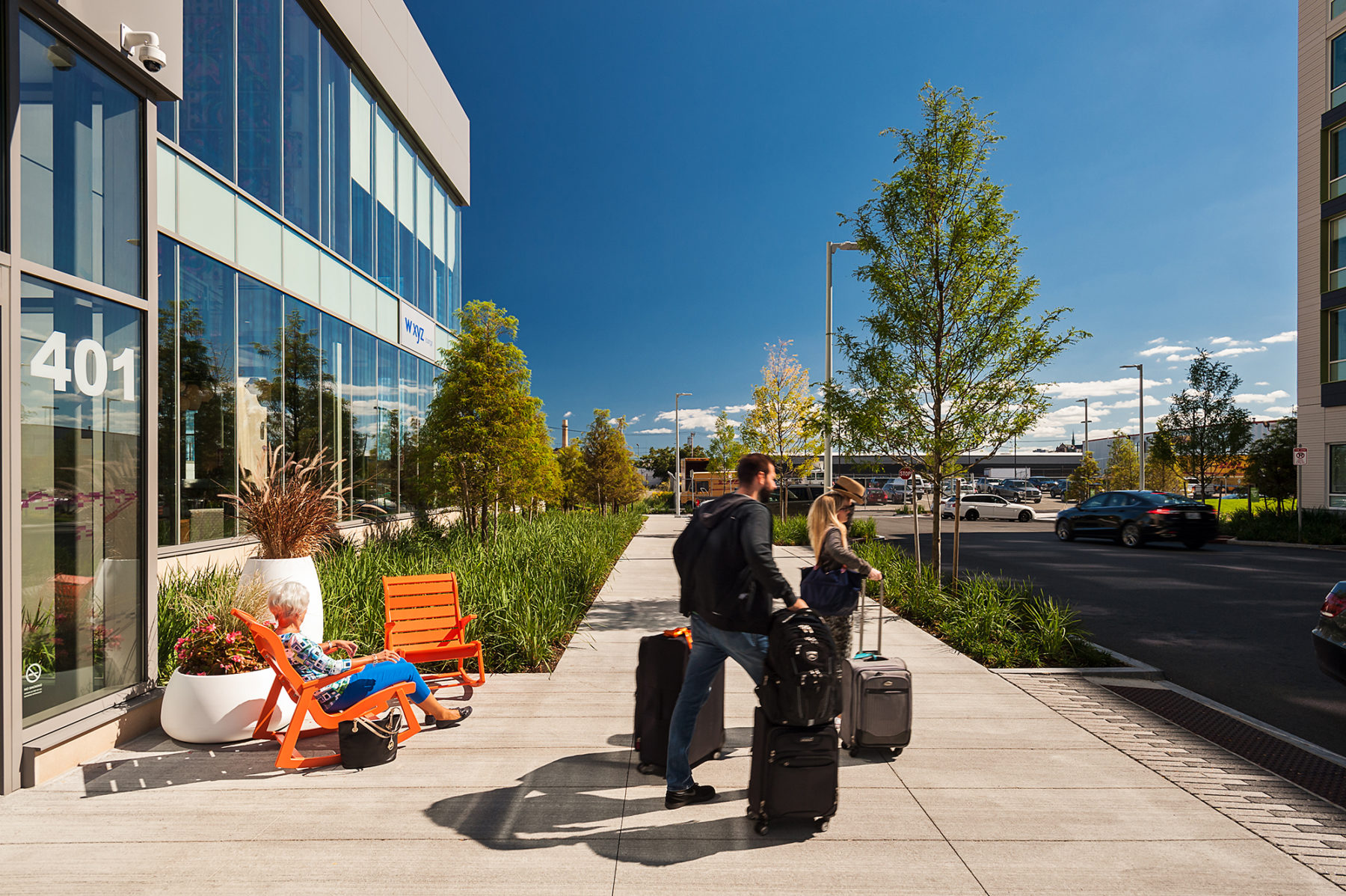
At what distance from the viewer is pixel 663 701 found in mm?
4215

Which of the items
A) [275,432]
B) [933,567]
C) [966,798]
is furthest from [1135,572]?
[275,432]

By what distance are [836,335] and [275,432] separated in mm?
8684

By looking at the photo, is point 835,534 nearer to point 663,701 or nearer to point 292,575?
point 663,701

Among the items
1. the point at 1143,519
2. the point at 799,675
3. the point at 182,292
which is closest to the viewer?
the point at 799,675

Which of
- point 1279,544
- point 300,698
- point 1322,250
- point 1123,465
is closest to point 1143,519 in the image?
point 1279,544

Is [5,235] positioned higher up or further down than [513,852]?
Answer: higher up

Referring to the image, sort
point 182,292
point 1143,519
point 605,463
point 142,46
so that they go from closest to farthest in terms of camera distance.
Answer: point 142,46, point 182,292, point 1143,519, point 605,463

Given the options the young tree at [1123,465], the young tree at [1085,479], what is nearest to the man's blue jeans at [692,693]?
the young tree at [1123,465]

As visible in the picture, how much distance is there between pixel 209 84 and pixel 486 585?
7807 millimetres

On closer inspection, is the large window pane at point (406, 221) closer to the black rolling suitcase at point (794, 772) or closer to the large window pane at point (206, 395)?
the large window pane at point (206, 395)

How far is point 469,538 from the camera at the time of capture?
1361 cm

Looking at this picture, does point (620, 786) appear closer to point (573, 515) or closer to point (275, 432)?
point (275, 432)

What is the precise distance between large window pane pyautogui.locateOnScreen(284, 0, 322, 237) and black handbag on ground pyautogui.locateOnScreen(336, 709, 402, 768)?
9984mm

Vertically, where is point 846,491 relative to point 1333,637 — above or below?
above
